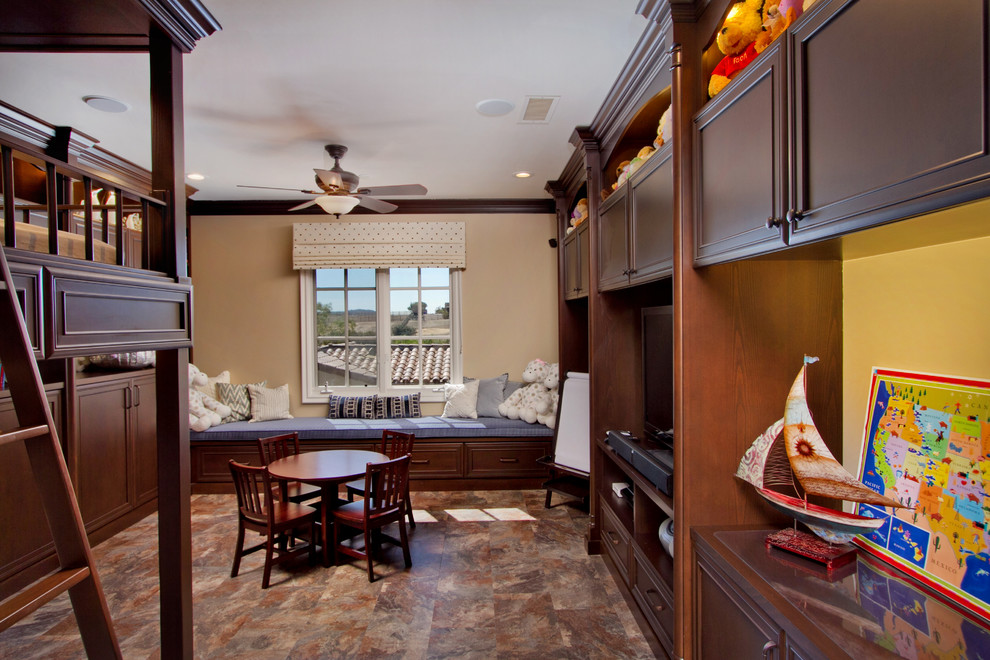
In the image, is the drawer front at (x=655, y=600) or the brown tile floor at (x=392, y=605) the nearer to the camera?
the drawer front at (x=655, y=600)

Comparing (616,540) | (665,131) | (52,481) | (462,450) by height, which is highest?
(665,131)

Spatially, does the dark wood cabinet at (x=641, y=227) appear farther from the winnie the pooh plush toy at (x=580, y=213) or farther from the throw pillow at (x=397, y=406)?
the throw pillow at (x=397, y=406)

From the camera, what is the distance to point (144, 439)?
13.6ft

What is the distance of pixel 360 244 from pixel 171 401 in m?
3.64

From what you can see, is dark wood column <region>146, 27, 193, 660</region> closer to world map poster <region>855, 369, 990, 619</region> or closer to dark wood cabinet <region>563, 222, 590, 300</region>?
world map poster <region>855, 369, 990, 619</region>

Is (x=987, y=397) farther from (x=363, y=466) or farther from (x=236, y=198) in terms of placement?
(x=236, y=198)

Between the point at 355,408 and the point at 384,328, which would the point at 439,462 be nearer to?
the point at 355,408

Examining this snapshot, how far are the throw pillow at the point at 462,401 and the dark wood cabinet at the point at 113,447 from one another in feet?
8.18

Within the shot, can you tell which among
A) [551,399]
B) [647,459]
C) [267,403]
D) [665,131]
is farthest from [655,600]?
[267,403]

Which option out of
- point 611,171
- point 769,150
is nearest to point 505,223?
point 611,171

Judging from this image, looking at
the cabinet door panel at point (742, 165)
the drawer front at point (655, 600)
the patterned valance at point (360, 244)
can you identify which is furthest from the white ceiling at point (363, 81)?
the drawer front at point (655, 600)

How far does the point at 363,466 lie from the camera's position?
3484 millimetres

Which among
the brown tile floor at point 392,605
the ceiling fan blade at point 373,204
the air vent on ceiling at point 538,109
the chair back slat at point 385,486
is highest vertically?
the air vent on ceiling at point 538,109

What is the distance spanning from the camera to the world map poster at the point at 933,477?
132 cm
